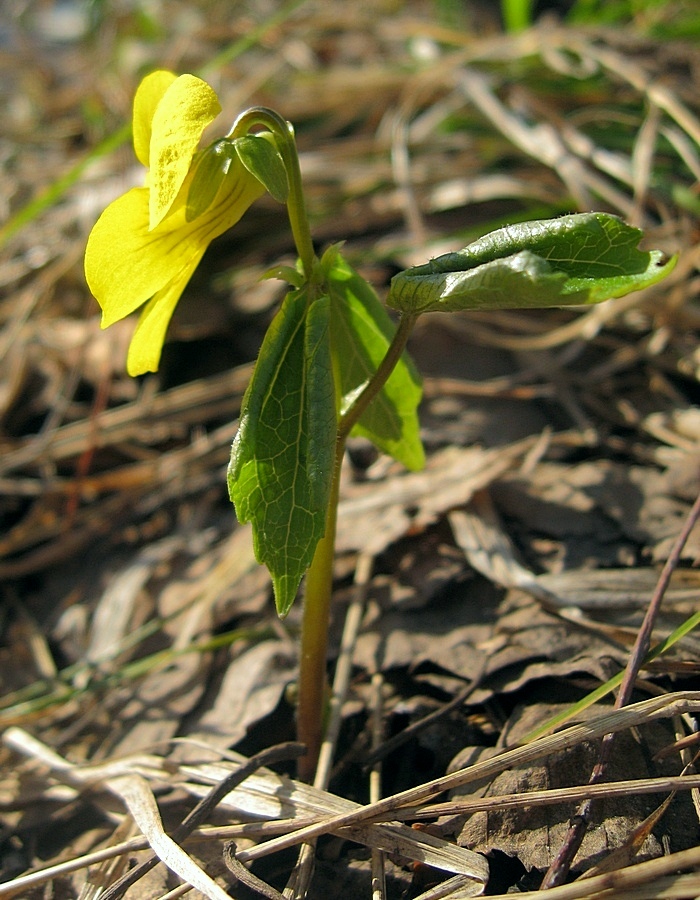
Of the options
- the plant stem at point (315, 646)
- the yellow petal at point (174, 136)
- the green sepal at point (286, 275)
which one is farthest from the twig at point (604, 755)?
the yellow petal at point (174, 136)

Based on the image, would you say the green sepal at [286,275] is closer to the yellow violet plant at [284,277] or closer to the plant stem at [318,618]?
the yellow violet plant at [284,277]

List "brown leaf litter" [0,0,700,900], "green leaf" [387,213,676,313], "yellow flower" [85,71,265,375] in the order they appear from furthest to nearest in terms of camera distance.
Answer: "brown leaf litter" [0,0,700,900] < "yellow flower" [85,71,265,375] < "green leaf" [387,213,676,313]

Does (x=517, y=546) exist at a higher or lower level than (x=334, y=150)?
lower

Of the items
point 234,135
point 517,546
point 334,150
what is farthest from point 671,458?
point 334,150

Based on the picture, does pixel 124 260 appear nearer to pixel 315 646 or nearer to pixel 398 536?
pixel 315 646

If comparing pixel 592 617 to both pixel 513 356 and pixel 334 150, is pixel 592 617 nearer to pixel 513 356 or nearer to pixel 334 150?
pixel 513 356

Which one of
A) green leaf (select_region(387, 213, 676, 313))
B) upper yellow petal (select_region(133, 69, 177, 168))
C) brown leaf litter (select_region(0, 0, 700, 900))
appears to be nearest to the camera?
green leaf (select_region(387, 213, 676, 313))

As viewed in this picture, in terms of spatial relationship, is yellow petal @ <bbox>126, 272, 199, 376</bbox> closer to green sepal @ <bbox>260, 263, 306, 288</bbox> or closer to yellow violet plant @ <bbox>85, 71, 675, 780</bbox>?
yellow violet plant @ <bbox>85, 71, 675, 780</bbox>

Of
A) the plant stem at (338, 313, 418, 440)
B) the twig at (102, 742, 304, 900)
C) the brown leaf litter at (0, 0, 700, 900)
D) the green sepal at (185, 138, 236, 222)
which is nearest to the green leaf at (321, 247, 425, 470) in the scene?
the plant stem at (338, 313, 418, 440)
